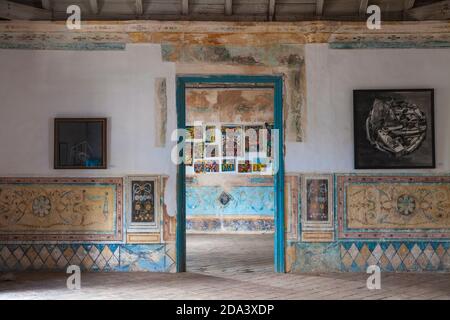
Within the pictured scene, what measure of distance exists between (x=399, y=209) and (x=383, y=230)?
1.18 ft

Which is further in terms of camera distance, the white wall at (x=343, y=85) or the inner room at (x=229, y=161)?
the inner room at (x=229, y=161)

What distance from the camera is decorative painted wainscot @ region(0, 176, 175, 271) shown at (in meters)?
7.43

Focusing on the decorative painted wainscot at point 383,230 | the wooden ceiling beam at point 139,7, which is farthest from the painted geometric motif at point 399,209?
the wooden ceiling beam at point 139,7

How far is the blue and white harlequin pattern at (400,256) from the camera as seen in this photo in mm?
7395

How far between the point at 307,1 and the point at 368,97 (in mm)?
1597

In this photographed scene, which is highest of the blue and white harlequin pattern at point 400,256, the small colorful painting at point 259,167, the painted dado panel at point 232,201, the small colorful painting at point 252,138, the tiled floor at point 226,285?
the small colorful painting at point 252,138

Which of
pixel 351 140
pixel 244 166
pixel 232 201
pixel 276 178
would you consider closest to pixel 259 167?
pixel 244 166

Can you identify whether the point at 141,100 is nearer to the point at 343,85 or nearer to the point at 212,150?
the point at 343,85

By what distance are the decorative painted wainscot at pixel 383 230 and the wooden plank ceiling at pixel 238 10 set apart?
230 centimetres

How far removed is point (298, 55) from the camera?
24.8 ft

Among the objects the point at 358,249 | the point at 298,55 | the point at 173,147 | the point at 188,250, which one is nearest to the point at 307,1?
the point at 298,55

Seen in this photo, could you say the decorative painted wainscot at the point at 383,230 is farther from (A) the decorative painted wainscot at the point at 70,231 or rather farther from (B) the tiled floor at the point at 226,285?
(A) the decorative painted wainscot at the point at 70,231
